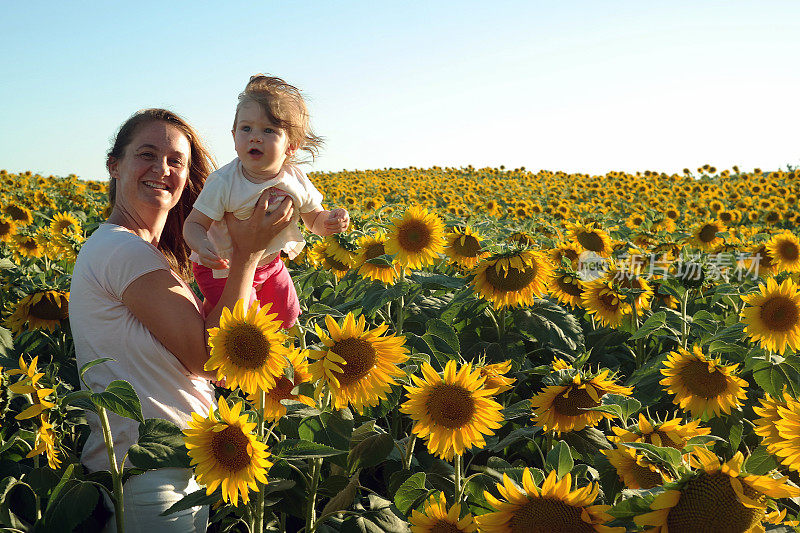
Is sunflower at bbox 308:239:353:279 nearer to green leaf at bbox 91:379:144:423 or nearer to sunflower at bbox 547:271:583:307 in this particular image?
sunflower at bbox 547:271:583:307

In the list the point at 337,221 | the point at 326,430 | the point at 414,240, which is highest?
the point at 414,240

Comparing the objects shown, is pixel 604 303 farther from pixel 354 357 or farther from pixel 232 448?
pixel 232 448

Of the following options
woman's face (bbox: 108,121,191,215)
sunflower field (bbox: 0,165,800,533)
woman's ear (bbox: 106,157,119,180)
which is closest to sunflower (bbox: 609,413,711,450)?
sunflower field (bbox: 0,165,800,533)

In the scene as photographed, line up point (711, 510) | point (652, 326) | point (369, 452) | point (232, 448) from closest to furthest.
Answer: point (711, 510) < point (232, 448) < point (369, 452) < point (652, 326)

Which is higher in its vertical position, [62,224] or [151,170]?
[62,224]

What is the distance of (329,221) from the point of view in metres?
2.97

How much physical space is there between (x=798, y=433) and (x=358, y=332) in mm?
1201

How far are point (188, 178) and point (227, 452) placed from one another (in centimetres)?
190

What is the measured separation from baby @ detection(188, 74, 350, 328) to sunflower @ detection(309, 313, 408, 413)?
77 cm

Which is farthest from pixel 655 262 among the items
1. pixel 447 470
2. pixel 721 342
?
pixel 447 470

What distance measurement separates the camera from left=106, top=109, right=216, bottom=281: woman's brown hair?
2.98 m

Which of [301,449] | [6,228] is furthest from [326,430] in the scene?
[6,228]

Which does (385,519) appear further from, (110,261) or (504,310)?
(504,310)

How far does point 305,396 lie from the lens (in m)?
2.09
